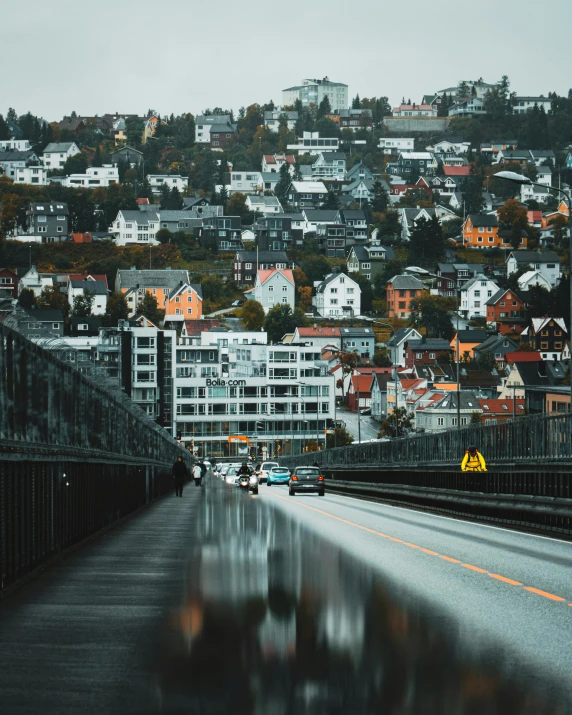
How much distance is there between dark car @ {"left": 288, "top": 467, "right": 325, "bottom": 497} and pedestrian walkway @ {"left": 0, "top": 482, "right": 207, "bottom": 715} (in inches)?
1283

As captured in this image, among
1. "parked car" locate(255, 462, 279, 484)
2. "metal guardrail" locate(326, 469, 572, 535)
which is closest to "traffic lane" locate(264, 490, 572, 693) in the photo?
"metal guardrail" locate(326, 469, 572, 535)

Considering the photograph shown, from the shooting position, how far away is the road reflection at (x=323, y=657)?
302 inches

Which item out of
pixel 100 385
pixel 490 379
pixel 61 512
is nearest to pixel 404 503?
pixel 100 385

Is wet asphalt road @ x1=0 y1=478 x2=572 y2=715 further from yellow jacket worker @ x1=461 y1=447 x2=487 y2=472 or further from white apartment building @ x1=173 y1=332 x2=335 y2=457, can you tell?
white apartment building @ x1=173 y1=332 x2=335 y2=457

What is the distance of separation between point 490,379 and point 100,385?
518 ft

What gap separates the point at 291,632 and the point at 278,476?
65.5 metres

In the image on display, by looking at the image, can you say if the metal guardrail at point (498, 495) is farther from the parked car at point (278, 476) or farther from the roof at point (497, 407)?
the roof at point (497, 407)

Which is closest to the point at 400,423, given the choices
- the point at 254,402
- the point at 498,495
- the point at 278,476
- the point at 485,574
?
the point at 254,402

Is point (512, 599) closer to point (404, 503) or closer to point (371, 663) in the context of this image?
point (371, 663)

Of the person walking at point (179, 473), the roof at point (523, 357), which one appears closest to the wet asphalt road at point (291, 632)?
the person walking at point (179, 473)

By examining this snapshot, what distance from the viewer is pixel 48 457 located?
15.5 m

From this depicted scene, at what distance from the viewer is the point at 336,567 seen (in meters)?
15.8

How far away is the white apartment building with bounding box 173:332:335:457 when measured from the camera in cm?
→ 16262

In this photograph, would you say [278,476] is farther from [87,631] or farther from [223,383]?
[223,383]
